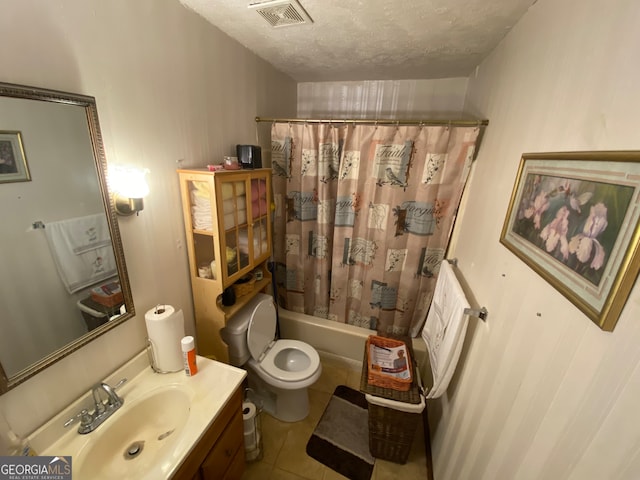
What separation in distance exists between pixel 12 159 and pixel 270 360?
152 cm

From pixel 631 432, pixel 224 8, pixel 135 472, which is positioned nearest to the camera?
pixel 631 432

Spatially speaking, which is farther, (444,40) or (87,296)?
(444,40)

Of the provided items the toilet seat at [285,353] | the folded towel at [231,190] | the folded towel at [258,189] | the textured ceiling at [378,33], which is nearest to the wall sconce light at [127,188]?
the folded towel at [231,190]

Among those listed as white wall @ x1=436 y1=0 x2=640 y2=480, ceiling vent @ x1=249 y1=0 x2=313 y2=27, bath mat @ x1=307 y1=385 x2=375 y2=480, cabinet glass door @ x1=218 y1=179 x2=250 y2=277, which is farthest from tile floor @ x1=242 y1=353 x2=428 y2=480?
ceiling vent @ x1=249 y1=0 x2=313 y2=27

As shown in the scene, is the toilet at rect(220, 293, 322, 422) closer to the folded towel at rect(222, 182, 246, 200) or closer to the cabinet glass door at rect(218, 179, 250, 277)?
the cabinet glass door at rect(218, 179, 250, 277)

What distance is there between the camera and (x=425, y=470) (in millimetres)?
1541

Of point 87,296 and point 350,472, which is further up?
point 87,296

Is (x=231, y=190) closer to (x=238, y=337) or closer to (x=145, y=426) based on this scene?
(x=238, y=337)

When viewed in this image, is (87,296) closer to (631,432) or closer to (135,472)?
(135,472)

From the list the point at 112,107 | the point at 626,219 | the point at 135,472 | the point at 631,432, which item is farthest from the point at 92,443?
the point at 626,219

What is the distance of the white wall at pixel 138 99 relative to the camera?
0.78 metres

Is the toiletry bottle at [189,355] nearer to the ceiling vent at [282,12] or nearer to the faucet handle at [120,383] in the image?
the faucet handle at [120,383]

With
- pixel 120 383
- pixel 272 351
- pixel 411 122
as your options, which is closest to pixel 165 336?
pixel 120 383

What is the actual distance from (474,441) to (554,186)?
39.2 inches
